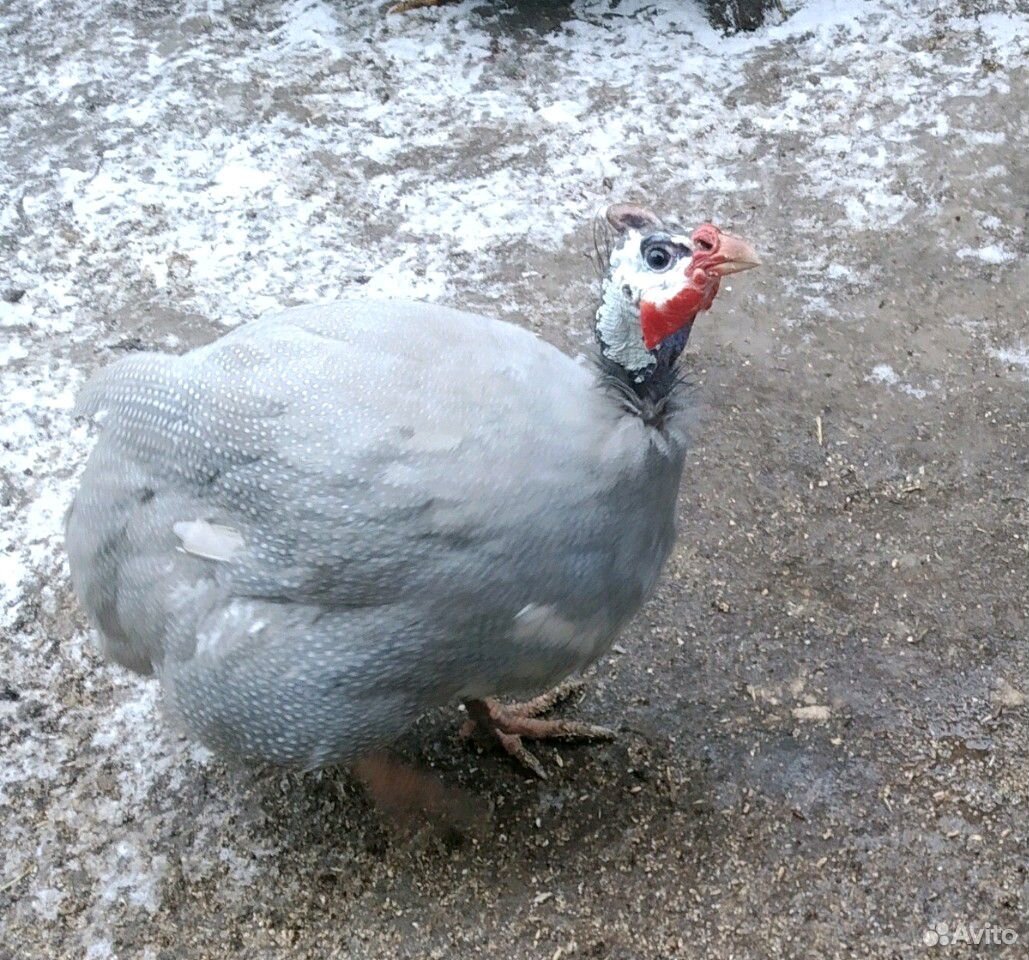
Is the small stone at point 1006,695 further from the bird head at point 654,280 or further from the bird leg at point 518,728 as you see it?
the bird head at point 654,280

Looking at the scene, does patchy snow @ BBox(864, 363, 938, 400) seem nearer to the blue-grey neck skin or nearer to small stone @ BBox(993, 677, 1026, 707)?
small stone @ BBox(993, 677, 1026, 707)

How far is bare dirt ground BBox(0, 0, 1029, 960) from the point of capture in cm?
192

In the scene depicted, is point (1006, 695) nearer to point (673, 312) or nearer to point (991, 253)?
point (673, 312)

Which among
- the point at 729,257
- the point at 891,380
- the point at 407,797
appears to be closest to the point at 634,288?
the point at 729,257

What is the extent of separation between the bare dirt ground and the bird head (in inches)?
34.4

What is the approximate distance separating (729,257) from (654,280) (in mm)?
115

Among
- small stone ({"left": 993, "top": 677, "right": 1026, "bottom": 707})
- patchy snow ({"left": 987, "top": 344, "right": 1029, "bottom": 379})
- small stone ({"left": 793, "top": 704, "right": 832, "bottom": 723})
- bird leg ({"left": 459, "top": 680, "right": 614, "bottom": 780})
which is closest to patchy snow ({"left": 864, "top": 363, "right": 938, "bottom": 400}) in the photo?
patchy snow ({"left": 987, "top": 344, "right": 1029, "bottom": 379})

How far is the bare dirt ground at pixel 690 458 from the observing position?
1925 mm

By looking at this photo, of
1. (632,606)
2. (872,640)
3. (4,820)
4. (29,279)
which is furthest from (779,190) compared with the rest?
(4,820)

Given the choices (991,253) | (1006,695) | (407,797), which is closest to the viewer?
(407,797)

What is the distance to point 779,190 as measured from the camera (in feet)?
10.5

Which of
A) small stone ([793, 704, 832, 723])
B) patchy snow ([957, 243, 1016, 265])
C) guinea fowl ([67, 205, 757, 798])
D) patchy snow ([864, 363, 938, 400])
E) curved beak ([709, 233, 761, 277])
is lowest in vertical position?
small stone ([793, 704, 832, 723])

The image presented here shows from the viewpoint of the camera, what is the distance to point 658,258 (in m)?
1.55

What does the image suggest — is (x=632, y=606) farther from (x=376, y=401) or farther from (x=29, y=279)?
(x=29, y=279)
